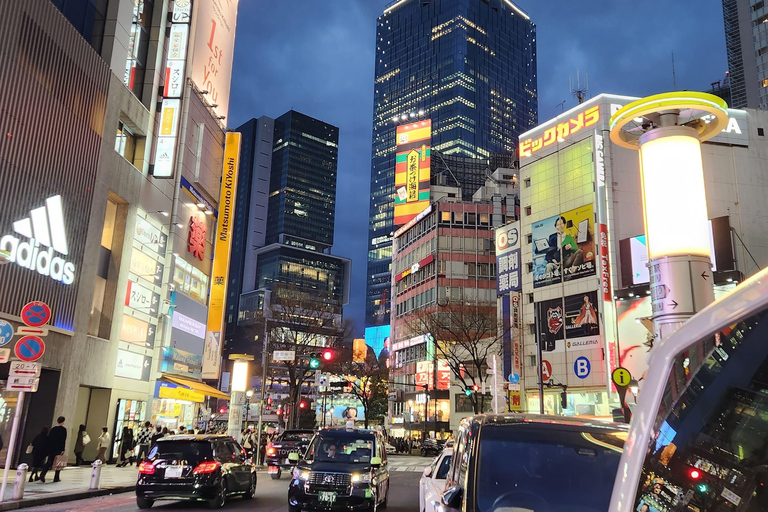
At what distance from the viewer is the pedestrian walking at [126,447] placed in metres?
26.8

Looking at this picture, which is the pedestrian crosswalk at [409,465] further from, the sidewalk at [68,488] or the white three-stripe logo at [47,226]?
the white three-stripe logo at [47,226]

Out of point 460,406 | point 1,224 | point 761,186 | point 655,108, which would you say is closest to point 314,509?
point 655,108

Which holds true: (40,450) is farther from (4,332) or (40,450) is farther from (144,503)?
(144,503)

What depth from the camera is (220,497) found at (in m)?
14.1

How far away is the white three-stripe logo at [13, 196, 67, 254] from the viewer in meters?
21.2

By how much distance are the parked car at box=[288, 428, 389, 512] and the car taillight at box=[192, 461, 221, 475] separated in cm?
219

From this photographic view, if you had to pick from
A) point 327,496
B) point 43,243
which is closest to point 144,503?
point 327,496

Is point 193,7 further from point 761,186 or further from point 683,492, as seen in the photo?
point 761,186

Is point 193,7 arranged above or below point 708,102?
above

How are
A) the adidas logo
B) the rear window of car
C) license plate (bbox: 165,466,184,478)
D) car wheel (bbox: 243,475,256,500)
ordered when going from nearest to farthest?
license plate (bbox: 165,466,184,478) → the rear window of car → car wheel (bbox: 243,475,256,500) → the adidas logo

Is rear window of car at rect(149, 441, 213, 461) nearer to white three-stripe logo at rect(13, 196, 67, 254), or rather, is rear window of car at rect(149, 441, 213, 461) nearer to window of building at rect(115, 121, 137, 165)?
white three-stripe logo at rect(13, 196, 67, 254)

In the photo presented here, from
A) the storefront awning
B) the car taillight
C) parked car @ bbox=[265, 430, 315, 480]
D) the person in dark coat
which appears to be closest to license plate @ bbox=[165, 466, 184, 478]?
the car taillight

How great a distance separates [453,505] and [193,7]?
36.1 meters

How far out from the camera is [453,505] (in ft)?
16.8
